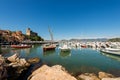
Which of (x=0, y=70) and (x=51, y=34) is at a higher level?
(x=51, y=34)

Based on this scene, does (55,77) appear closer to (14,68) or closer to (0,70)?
(0,70)

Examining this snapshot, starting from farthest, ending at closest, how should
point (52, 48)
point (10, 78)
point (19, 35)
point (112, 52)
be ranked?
point (19, 35), point (52, 48), point (112, 52), point (10, 78)

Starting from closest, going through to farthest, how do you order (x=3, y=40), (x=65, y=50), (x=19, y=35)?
(x=65, y=50) → (x=3, y=40) → (x=19, y=35)

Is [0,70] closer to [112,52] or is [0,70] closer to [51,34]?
[112,52]

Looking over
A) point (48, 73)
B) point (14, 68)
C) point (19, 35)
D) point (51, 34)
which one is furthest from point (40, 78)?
point (19, 35)

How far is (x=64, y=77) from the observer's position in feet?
39.9

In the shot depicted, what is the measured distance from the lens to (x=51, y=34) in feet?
254

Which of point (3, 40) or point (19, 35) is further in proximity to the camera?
point (19, 35)

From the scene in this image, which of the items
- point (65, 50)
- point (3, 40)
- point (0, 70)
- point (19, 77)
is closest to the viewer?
point (0, 70)

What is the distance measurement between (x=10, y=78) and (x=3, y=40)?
322 feet

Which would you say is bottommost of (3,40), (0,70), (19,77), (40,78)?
(19,77)

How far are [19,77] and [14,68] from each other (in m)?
1.89

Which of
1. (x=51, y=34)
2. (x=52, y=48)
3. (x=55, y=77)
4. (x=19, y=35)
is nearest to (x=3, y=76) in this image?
(x=55, y=77)

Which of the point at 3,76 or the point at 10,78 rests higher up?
the point at 3,76
